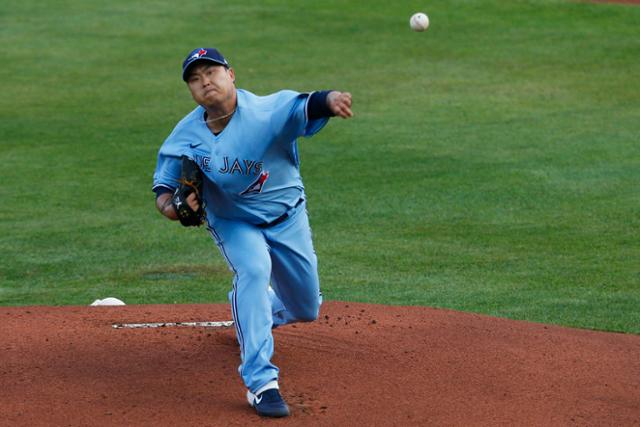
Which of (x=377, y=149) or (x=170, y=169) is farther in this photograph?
(x=377, y=149)

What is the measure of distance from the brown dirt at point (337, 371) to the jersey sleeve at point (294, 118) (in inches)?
54.6

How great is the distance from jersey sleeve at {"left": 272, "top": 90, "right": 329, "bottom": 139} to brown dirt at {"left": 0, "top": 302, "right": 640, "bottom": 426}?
139 centimetres

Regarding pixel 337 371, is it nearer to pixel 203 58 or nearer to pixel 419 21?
pixel 203 58

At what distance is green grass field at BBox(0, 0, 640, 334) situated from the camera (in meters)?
9.86

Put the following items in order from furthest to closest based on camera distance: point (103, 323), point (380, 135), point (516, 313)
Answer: point (380, 135) → point (516, 313) → point (103, 323)

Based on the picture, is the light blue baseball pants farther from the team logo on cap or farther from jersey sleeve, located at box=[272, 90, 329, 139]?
the team logo on cap

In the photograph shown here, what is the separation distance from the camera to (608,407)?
20.1ft

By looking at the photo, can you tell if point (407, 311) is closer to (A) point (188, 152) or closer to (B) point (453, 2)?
(A) point (188, 152)

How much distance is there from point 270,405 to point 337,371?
908 millimetres

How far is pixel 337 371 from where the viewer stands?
6.58 m

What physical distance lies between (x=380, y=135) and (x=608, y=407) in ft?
31.4

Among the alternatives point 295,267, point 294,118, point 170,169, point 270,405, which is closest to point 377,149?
point 295,267

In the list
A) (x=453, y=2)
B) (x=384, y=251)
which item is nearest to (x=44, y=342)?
(x=384, y=251)

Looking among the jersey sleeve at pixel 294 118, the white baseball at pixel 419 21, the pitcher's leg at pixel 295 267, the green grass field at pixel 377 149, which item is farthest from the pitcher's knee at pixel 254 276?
the white baseball at pixel 419 21
